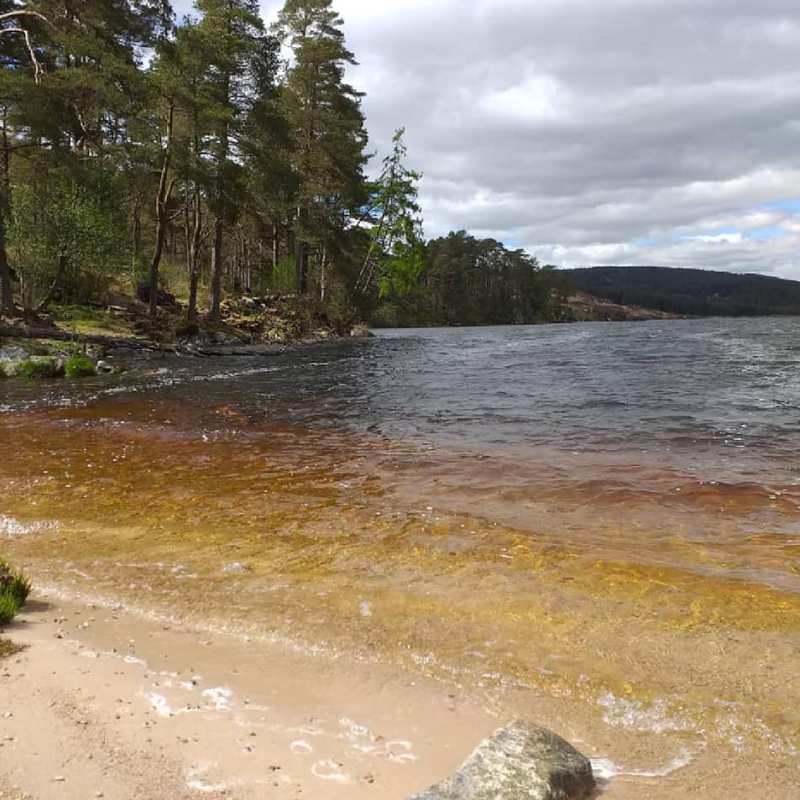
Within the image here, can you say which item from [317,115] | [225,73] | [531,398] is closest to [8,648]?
[531,398]

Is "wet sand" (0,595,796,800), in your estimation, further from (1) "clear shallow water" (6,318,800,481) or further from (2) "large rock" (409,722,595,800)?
(1) "clear shallow water" (6,318,800,481)

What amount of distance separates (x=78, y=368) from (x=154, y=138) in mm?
14224

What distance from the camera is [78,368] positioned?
22750 millimetres

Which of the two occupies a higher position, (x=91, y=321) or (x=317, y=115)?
(x=317, y=115)

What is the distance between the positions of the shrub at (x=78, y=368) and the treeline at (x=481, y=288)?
104 meters

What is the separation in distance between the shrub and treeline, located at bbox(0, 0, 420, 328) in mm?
6726

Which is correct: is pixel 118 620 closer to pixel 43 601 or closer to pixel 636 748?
pixel 43 601

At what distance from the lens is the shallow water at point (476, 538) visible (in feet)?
14.8

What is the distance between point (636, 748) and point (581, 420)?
1170 cm

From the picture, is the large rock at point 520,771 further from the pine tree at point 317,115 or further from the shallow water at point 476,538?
the pine tree at point 317,115

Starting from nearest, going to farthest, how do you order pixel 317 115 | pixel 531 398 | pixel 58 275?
pixel 531 398, pixel 58 275, pixel 317 115

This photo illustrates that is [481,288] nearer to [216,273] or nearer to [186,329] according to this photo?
[216,273]

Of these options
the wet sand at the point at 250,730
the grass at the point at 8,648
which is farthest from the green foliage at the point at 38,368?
the grass at the point at 8,648

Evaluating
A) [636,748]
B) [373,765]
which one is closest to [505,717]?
[636,748]
